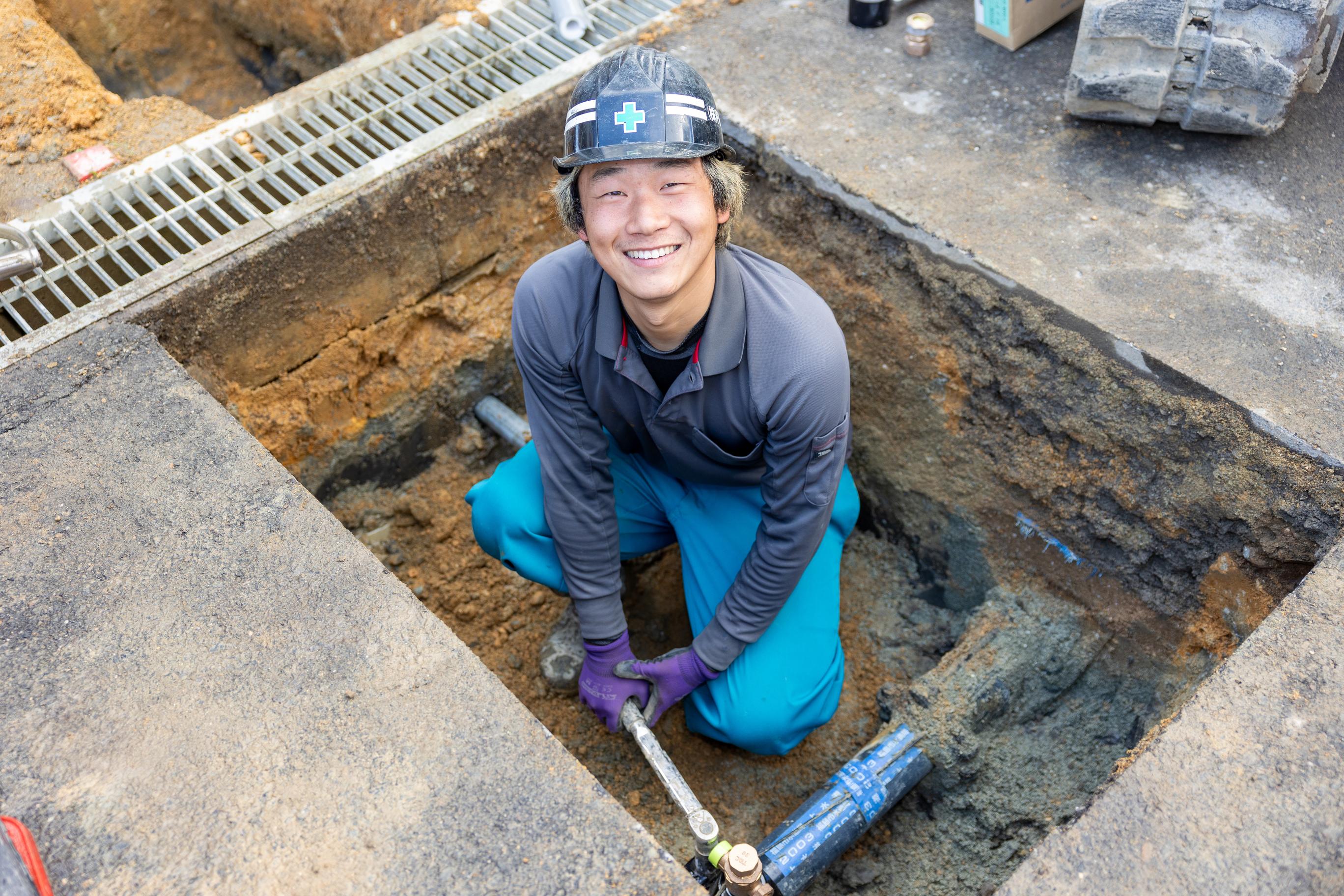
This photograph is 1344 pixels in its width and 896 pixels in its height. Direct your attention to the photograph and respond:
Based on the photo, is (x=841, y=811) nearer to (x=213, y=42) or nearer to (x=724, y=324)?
(x=724, y=324)

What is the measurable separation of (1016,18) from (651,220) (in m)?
1.67

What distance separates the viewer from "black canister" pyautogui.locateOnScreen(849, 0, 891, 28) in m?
3.06

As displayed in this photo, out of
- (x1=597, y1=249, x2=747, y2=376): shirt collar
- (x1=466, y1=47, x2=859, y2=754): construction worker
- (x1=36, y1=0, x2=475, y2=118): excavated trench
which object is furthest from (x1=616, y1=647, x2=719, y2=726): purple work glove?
(x1=36, y1=0, x2=475, y2=118): excavated trench

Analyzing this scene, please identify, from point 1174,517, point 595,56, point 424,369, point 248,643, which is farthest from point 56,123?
point 1174,517

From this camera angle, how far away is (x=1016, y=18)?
2.91 m

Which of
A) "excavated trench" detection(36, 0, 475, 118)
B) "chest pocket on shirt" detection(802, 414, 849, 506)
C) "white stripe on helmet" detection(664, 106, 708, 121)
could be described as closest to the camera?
"white stripe on helmet" detection(664, 106, 708, 121)

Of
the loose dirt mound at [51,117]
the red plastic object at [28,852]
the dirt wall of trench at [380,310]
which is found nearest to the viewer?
the red plastic object at [28,852]

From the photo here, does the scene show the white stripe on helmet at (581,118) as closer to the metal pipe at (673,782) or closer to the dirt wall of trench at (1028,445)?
the dirt wall of trench at (1028,445)

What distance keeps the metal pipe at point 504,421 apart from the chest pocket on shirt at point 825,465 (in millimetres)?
1119

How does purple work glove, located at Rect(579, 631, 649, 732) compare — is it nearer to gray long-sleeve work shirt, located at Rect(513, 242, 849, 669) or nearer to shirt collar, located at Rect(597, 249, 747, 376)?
gray long-sleeve work shirt, located at Rect(513, 242, 849, 669)

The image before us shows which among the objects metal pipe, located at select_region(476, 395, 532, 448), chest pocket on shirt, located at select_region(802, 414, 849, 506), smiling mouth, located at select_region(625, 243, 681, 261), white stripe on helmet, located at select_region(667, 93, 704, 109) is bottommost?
metal pipe, located at select_region(476, 395, 532, 448)

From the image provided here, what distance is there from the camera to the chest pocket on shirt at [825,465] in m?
2.07

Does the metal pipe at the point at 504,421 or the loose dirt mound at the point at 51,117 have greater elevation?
the loose dirt mound at the point at 51,117

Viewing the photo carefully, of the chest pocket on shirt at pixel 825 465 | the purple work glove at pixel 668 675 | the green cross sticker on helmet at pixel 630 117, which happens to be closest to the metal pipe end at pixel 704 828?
the purple work glove at pixel 668 675
